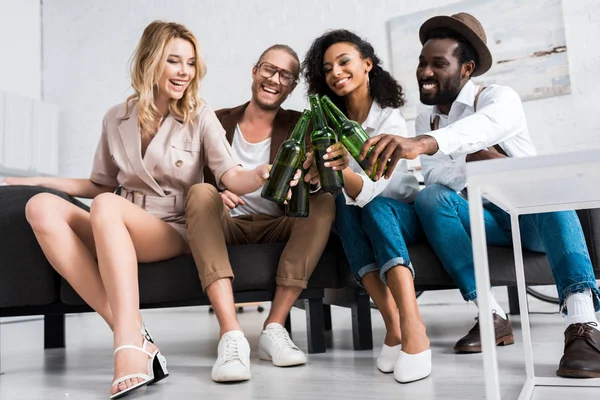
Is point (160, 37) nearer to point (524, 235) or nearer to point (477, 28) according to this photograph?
point (477, 28)

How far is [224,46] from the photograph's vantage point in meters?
4.50

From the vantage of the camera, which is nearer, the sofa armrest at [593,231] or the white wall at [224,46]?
the sofa armrest at [593,231]

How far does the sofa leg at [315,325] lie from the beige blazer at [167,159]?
1.40ft

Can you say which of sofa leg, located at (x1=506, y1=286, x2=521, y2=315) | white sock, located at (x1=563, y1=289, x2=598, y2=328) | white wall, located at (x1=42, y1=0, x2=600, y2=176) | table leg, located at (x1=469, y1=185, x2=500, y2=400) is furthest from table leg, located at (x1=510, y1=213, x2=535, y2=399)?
white wall, located at (x1=42, y1=0, x2=600, y2=176)

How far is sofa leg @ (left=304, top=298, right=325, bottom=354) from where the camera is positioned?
1.68 m

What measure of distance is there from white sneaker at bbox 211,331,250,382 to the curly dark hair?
30.6 inches

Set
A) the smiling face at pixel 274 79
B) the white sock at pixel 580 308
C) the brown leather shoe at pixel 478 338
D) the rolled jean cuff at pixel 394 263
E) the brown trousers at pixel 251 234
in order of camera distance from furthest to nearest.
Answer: the smiling face at pixel 274 79 → the brown leather shoe at pixel 478 338 → the brown trousers at pixel 251 234 → the rolled jean cuff at pixel 394 263 → the white sock at pixel 580 308

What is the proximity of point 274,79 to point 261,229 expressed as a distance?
1.75ft

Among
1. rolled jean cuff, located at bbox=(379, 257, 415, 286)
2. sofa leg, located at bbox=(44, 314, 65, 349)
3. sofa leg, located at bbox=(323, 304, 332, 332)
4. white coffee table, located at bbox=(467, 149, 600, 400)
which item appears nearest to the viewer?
white coffee table, located at bbox=(467, 149, 600, 400)

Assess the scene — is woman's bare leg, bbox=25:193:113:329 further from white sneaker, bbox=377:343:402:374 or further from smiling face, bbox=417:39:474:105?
smiling face, bbox=417:39:474:105

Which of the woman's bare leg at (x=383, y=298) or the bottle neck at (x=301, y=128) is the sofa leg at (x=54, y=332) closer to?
the woman's bare leg at (x=383, y=298)

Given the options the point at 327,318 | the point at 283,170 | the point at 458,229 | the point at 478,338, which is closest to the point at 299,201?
the point at 283,170

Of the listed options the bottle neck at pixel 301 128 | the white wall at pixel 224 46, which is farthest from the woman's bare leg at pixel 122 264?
the white wall at pixel 224 46

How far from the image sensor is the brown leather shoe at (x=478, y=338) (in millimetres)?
1549
